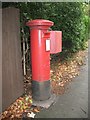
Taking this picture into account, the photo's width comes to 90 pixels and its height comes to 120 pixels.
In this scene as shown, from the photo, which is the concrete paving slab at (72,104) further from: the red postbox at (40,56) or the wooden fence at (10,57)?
the wooden fence at (10,57)

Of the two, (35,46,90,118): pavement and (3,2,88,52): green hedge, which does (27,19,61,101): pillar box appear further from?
(3,2,88,52): green hedge

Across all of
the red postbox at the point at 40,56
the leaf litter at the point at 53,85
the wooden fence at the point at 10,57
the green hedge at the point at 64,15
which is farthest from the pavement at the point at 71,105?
the green hedge at the point at 64,15

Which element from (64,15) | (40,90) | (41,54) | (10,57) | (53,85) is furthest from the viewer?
(64,15)

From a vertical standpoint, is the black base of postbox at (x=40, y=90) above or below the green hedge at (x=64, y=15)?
below

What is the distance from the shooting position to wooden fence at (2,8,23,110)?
14.6 feet

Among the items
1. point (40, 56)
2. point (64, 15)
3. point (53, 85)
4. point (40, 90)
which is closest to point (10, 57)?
point (40, 56)

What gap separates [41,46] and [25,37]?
Result: 3.62 ft

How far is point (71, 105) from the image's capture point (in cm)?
495

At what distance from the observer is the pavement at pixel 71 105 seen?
14.8 ft

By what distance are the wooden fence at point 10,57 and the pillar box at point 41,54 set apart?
0.33 m

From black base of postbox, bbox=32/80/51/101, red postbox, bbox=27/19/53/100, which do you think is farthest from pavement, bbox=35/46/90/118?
red postbox, bbox=27/19/53/100

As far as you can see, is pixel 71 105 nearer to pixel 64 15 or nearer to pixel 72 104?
pixel 72 104

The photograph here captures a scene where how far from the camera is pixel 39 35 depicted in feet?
15.9

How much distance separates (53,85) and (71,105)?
4.53ft
